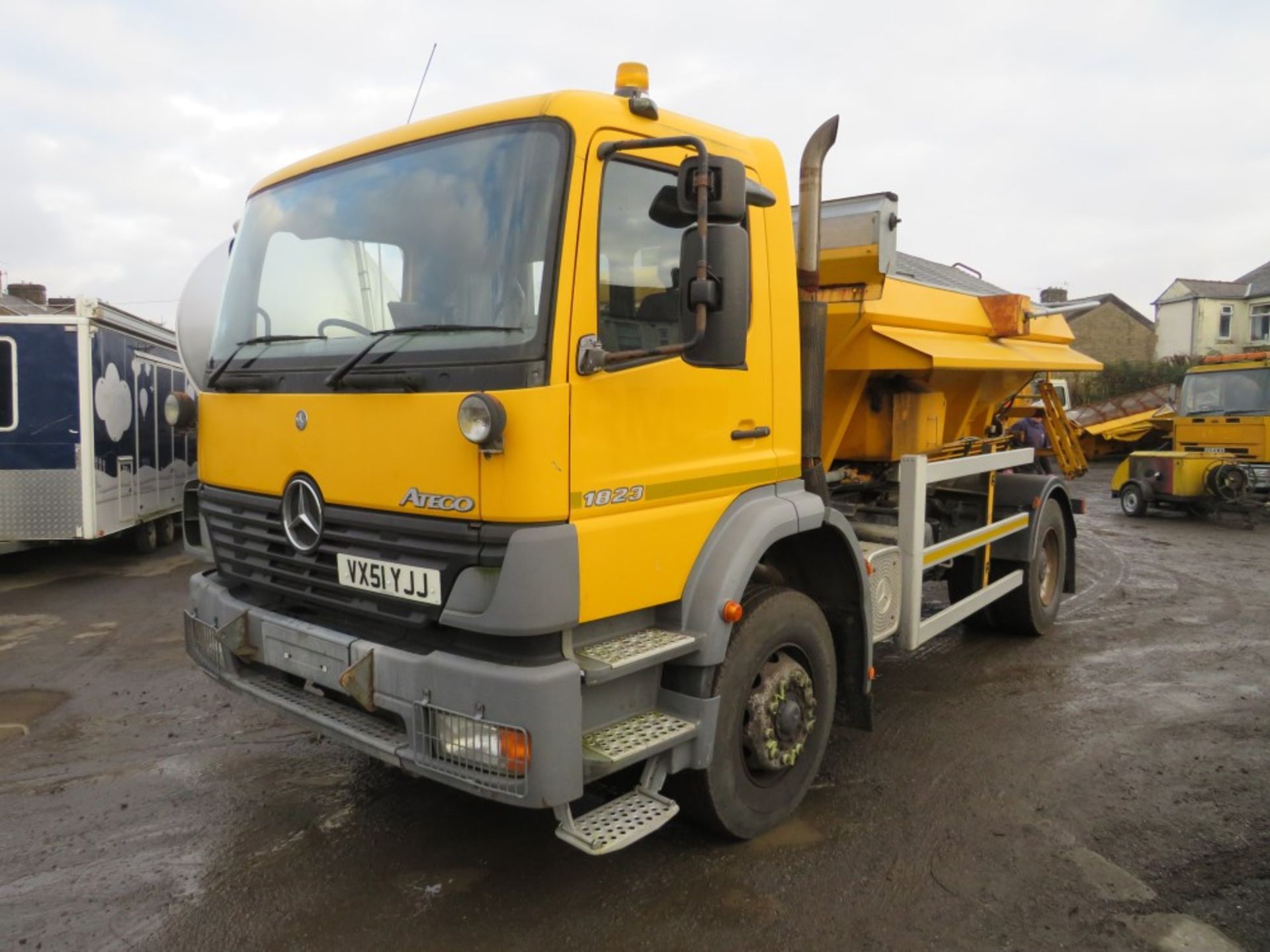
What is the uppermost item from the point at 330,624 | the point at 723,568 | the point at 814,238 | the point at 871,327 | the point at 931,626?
the point at 814,238

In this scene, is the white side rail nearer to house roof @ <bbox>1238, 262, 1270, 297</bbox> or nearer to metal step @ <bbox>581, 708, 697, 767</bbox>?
metal step @ <bbox>581, 708, 697, 767</bbox>

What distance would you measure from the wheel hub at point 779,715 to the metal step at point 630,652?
1.91ft

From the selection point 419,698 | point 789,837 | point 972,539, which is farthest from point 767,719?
point 972,539

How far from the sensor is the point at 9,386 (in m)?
8.98

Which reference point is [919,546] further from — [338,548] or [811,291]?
[338,548]

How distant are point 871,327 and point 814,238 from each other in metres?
0.76

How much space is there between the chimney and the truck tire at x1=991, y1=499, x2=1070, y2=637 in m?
29.0

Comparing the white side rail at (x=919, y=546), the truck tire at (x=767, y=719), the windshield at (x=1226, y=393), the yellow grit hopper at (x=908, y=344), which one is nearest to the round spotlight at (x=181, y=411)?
the truck tire at (x=767, y=719)

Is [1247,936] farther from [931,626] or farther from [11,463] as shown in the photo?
[11,463]

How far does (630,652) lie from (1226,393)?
50.4 feet

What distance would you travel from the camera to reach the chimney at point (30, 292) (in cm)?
2667

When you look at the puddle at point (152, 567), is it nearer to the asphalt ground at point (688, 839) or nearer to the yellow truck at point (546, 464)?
the asphalt ground at point (688, 839)

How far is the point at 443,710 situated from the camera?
2.87 meters

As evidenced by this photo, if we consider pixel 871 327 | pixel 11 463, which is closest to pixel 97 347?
pixel 11 463
